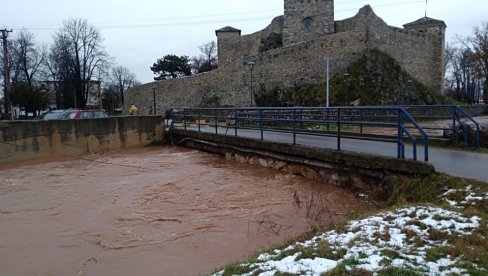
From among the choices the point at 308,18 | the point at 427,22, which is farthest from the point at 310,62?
the point at 427,22

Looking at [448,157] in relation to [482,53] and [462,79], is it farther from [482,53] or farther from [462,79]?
[462,79]

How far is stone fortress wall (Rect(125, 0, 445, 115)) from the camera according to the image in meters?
37.3

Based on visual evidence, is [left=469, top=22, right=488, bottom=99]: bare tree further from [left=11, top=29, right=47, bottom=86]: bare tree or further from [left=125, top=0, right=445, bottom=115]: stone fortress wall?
[left=11, top=29, right=47, bottom=86]: bare tree

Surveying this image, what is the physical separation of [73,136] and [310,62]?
26264mm

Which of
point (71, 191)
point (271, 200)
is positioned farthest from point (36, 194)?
point (271, 200)

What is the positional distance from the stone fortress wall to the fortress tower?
1.09 metres

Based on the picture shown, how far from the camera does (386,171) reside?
25.7 feet

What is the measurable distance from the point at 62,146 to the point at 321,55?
88.6ft

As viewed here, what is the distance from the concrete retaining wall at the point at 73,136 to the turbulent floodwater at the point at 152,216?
7.21ft

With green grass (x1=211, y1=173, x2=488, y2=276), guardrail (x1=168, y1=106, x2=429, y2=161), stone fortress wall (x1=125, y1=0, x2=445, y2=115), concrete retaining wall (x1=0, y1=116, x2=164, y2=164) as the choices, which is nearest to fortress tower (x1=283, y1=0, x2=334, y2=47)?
stone fortress wall (x1=125, y1=0, x2=445, y2=115)

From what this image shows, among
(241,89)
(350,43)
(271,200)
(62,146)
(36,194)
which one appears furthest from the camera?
(241,89)

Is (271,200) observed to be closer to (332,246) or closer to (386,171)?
(386,171)

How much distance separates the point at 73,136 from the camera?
16.9m

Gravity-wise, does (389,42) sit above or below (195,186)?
above
